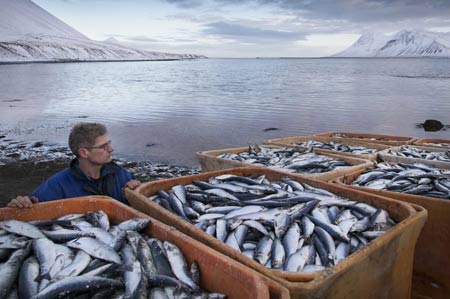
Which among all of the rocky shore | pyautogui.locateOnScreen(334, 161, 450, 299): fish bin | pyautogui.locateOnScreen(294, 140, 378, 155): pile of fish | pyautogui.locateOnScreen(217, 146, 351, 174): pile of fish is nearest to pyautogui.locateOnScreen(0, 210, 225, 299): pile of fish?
pyautogui.locateOnScreen(334, 161, 450, 299): fish bin

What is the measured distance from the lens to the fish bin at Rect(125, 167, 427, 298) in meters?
2.36

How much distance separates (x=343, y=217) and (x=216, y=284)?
150cm

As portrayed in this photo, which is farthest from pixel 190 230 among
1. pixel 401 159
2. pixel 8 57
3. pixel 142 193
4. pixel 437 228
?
pixel 8 57

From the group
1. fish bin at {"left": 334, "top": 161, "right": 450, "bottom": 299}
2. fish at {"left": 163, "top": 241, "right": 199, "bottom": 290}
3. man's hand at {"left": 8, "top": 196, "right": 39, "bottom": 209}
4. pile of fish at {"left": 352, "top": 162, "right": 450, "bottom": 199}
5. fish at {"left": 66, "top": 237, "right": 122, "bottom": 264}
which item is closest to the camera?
fish at {"left": 163, "top": 241, "right": 199, "bottom": 290}

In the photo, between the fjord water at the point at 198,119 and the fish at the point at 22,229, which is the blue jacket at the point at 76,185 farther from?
the fjord water at the point at 198,119

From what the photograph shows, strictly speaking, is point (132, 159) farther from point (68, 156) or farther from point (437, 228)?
point (437, 228)

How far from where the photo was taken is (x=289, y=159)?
6074 millimetres

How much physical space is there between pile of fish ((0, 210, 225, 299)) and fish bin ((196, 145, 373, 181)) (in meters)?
2.85

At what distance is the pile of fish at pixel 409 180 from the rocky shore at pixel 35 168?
5272 mm

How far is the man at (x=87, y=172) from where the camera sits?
381 cm

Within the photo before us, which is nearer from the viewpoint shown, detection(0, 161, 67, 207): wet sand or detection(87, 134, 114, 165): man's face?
detection(87, 134, 114, 165): man's face

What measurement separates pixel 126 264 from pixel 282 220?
1304 millimetres

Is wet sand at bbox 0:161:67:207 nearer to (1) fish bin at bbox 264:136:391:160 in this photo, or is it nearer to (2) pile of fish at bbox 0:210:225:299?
(1) fish bin at bbox 264:136:391:160

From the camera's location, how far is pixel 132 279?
2117 millimetres
